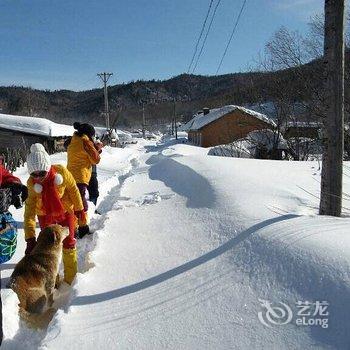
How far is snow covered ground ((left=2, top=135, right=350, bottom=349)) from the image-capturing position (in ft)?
9.24

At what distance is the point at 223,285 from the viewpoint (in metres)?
3.48

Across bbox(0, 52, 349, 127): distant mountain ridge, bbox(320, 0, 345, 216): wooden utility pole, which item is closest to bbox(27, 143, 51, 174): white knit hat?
bbox(320, 0, 345, 216): wooden utility pole

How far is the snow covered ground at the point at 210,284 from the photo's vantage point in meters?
2.82

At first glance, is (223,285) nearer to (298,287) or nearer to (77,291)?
(298,287)

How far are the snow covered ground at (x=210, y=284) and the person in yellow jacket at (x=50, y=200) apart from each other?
12.6 inches

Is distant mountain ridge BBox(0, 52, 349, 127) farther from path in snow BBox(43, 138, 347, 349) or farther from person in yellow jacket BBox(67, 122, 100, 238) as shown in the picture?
path in snow BBox(43, 138, 347, 349)

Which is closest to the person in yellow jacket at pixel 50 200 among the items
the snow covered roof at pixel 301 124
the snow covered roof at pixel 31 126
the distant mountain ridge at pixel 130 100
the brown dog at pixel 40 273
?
the brown dog at pixel 40 273

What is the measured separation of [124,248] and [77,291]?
1219 millimetres

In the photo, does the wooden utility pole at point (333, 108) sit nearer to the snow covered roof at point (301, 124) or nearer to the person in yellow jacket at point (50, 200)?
the person in yellow jacket at point (50, 200)

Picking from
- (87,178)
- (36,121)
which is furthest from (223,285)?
(36,121)

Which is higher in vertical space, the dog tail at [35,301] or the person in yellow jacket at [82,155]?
the person in yellow jacket at [82,155]

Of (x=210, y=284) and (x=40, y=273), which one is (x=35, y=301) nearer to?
(x=40, y=273)

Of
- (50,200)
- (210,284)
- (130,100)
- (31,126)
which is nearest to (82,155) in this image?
(50,200)

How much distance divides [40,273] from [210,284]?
1.57 metres
